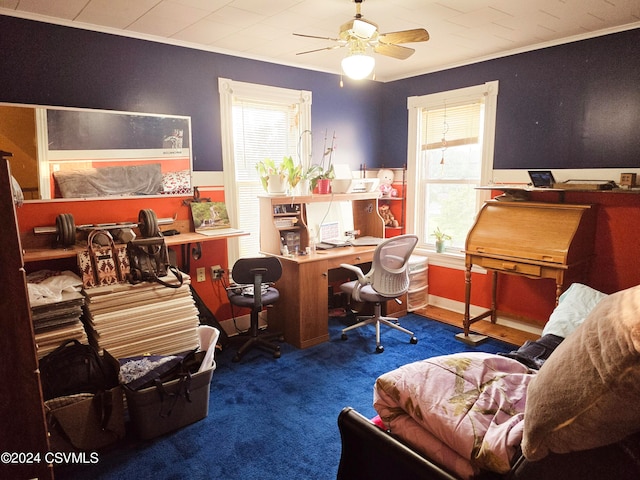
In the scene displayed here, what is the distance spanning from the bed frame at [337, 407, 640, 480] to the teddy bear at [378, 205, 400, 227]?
12.0 ft

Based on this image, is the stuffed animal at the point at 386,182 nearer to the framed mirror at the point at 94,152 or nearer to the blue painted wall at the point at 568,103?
the blue painted wall at the point at 568,103

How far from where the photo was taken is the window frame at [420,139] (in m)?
4.05

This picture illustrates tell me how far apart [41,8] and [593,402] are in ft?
11.4

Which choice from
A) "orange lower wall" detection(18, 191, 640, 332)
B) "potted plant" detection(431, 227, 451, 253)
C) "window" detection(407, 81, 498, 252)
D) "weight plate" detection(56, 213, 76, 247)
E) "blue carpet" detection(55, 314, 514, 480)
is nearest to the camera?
"blue carpet" detection(55, 314, 514, 480)

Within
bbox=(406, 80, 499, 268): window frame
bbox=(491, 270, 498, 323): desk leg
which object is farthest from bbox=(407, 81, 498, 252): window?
bbox=(491, 270, 498, 323): desk leg

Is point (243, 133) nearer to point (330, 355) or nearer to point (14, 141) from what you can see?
point (14, 141)

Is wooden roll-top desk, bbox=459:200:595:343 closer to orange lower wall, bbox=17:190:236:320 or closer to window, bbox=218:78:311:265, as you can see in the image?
window, bbox=218:78:311:265

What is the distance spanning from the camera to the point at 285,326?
12.5 feet

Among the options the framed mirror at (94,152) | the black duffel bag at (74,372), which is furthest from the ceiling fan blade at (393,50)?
the black duffel bag at (74,372)

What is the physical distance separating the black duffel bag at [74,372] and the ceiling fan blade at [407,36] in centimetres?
256

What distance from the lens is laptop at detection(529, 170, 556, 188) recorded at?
3.50 meters

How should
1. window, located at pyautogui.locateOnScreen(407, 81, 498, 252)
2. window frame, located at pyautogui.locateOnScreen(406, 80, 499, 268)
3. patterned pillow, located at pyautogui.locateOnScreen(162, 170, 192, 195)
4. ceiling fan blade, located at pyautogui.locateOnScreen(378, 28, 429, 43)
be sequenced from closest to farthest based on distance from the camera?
ceiling fan blade, located at pyautogui.locateOnScreen(378, 28, 429, 43), patterned pillow, located at pyautogui.locateOnScreen(162, 170, 192, 195), window frame, located at pyautogui.locateOnScreen(406, 80, 499, 268), window, located at pyautogui.locateOnScreen(407, 81, 498, 252)

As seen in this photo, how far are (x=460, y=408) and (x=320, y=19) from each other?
2.66m

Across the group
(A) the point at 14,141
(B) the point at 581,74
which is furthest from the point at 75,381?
(B) the point at 581,74
